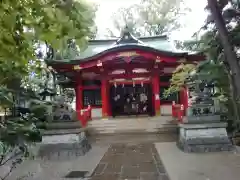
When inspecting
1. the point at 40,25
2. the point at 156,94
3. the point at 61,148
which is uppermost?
the point at 156,94

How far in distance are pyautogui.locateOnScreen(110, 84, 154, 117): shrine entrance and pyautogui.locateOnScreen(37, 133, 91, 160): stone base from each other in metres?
10.5

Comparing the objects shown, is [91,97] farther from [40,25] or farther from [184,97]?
[40,25]

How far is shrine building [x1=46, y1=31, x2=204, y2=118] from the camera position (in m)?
16.8

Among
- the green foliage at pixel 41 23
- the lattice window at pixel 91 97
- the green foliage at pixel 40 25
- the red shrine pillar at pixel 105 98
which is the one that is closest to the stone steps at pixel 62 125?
the red shrine pillar at pixel 105 98

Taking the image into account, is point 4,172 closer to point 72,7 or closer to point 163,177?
point 163,177

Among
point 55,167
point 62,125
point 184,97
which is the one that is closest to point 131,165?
point 55,167

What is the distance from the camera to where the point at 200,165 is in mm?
7750

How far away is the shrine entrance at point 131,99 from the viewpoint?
2103cm

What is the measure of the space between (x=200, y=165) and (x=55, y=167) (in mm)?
3929

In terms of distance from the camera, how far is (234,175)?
652cm

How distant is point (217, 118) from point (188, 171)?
3.76 meters

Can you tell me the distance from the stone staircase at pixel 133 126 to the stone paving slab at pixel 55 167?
473 cm

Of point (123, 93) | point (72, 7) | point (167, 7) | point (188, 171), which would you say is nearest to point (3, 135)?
point (72, 7)

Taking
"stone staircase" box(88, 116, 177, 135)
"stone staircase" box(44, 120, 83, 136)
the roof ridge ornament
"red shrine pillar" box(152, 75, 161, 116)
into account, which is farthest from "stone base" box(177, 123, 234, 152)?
the roof ridge ornament
